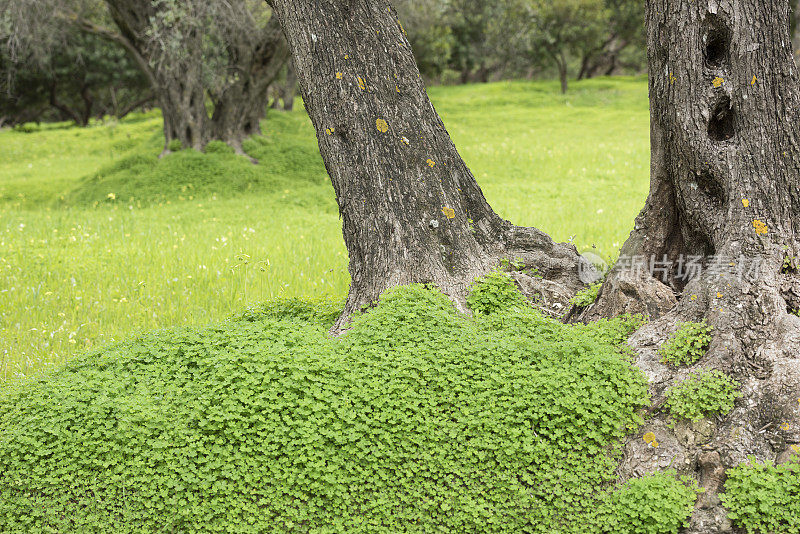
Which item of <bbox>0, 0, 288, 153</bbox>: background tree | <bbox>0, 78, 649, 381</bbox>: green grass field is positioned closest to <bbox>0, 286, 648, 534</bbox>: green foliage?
<bbox>0, 78, 649, 381</bbox>: green grass field

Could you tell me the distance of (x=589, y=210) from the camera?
12445mm

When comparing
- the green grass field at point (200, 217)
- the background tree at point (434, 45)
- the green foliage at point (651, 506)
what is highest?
the background tree at point (434, 45)

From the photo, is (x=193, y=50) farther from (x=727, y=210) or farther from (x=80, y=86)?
(x=80, y=86)

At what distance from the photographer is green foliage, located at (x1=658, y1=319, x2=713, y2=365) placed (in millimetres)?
4609

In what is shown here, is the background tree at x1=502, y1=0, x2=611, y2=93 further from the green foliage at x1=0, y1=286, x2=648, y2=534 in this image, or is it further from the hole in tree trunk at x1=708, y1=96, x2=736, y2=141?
the green foliage at x1=0, y1=286, x2=648, y2=534

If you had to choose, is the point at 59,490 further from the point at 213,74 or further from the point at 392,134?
the point at 213,74

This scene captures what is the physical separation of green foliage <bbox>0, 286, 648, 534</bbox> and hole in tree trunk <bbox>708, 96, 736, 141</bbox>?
1795mm

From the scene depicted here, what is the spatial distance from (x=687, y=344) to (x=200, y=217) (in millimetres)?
10002

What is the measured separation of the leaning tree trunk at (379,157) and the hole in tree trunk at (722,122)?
188 cm

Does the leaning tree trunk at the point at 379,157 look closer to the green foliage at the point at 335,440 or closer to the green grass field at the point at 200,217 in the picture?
the green foliage at the point at 335,440

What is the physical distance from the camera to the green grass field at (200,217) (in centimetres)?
744

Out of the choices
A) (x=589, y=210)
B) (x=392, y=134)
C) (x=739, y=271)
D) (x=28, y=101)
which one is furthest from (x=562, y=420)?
(x=28, y=101)

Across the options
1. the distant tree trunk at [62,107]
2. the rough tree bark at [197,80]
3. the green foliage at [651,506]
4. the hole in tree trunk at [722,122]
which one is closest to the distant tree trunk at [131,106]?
the distant tree trunk at [62,107]

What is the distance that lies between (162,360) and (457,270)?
2554 millimetres
